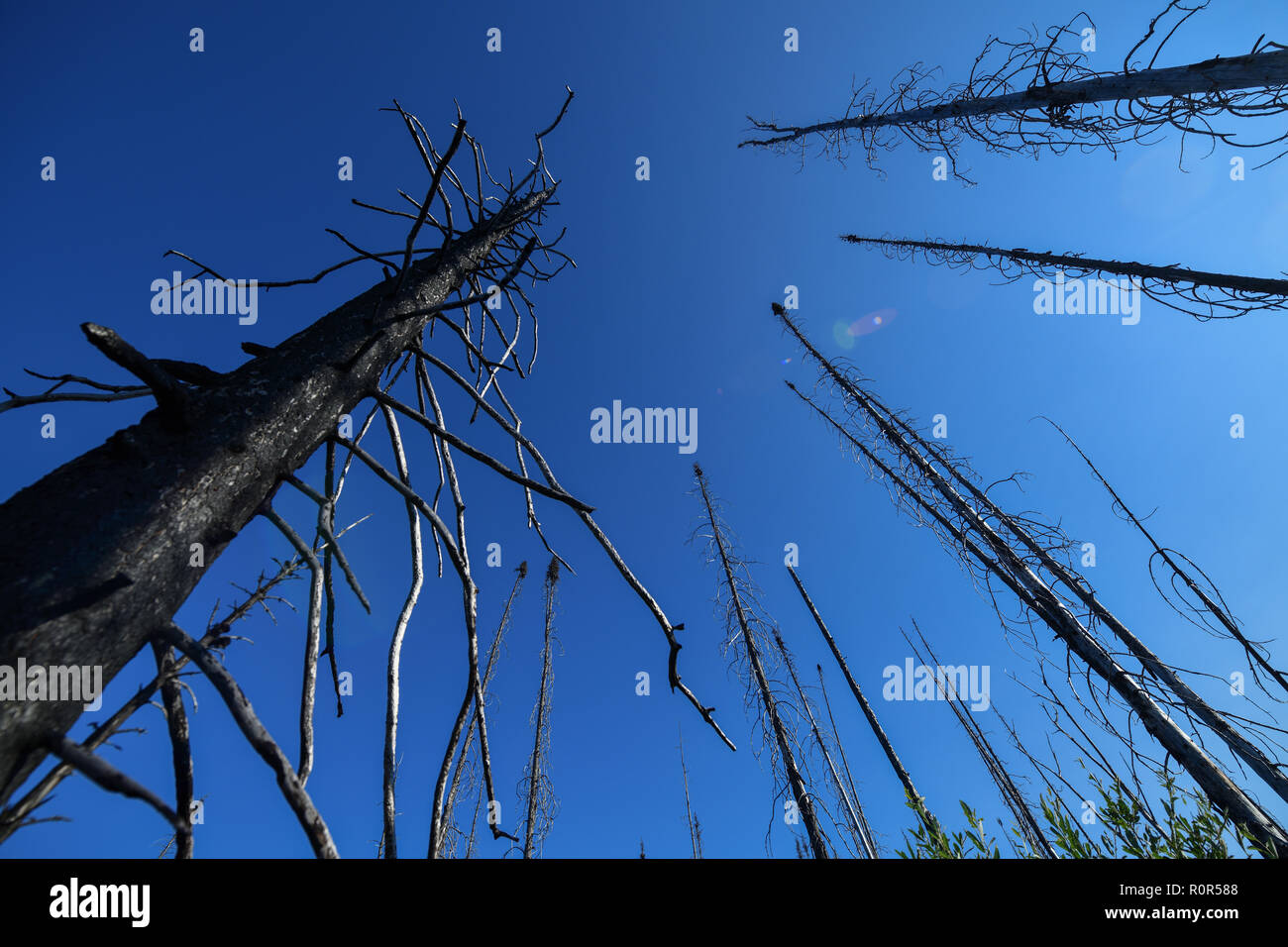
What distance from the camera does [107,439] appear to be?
3.46 ft

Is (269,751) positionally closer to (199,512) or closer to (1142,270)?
(199,512)

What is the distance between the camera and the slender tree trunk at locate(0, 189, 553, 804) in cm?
78

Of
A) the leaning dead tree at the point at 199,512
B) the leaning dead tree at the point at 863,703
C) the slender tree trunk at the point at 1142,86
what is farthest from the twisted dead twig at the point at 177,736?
the leaning dead tree at the point at 863,703

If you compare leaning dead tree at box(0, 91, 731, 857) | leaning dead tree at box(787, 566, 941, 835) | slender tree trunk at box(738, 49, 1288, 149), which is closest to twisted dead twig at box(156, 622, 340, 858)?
leaning dead tree at box(0, 91, 731, 857)

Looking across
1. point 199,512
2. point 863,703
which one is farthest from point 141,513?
point 863,703

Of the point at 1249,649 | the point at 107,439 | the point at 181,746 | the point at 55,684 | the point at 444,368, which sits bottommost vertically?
the point at 1249,649

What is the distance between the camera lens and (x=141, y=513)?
3.20ft

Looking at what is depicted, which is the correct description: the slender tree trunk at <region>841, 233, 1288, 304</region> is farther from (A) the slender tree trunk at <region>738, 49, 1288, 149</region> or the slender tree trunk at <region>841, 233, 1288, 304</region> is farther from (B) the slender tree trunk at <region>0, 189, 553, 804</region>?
(B) the slender tree trunk at <region>0, 189, 553, 804</region>

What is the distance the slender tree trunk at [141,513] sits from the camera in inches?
30.7

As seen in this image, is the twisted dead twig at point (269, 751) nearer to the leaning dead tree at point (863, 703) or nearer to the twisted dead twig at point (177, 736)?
the twisted dead twig at point (177, 736)

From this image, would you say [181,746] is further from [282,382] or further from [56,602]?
[282,382]
